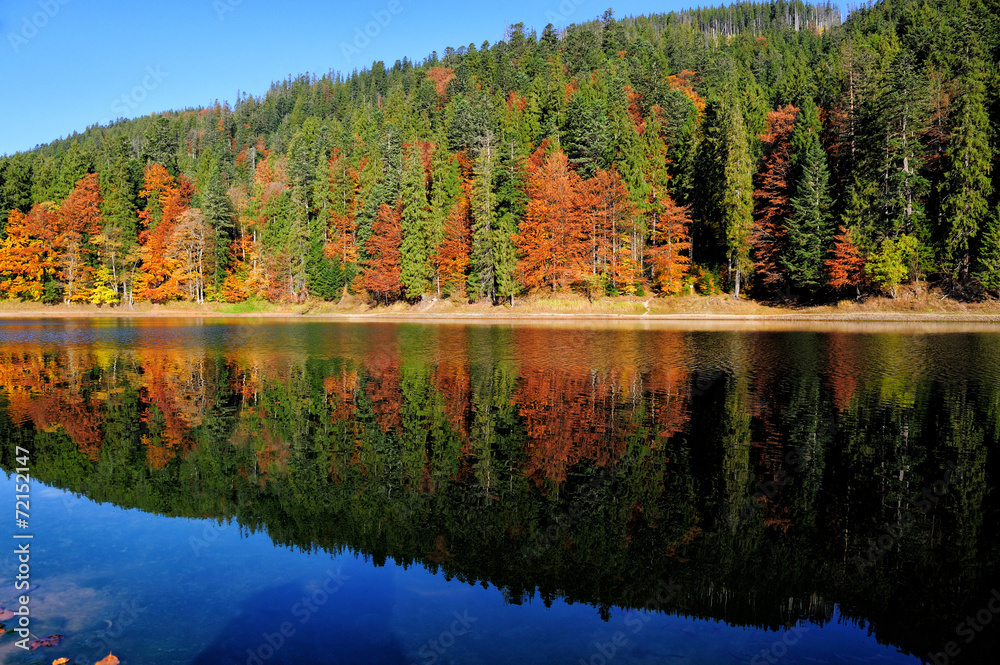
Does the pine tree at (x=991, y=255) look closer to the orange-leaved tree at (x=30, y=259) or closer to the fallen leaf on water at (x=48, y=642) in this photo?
the fallen leaf on water at (x=48, y=642)

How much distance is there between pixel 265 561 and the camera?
32.2 feet

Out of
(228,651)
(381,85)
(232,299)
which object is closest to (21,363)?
(228,651)

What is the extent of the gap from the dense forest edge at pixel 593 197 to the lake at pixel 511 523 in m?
42.3

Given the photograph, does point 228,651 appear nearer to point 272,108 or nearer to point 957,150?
point 957,150

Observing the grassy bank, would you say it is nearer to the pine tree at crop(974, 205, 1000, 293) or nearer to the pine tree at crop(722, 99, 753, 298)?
the pine tree at crop(974, 205, 1000, 293)

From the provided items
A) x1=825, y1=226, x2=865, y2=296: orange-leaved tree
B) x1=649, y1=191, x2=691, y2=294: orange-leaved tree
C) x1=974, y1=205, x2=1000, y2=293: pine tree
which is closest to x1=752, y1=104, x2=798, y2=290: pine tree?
x1=825, y1=226, x2=865, y2=296: orange-leaved tree

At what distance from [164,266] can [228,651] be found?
94807 mm

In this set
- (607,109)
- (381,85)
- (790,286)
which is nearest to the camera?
(790,286)

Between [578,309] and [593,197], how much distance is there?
1271 centimetres

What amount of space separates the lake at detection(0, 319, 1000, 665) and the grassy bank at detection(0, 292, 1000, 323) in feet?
123
